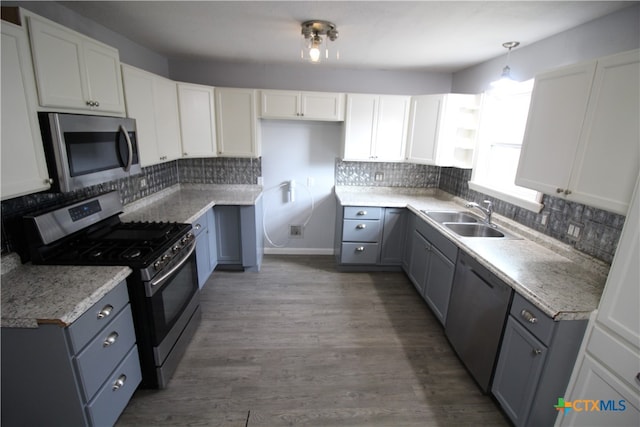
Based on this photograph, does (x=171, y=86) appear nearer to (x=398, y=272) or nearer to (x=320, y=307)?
(x=320, y=307)

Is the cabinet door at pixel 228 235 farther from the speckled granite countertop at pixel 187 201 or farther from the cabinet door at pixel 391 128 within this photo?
the cabinet door at pixel 391 128

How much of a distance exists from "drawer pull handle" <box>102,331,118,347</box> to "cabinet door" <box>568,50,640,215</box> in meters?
2.53

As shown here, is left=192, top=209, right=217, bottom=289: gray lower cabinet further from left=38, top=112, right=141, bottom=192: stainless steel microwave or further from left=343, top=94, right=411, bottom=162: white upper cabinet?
left=343, top=94, right=411, bottom=162: white upper cabinet

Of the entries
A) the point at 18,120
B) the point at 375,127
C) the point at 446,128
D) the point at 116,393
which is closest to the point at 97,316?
the point at 116,393

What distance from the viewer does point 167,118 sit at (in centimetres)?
278

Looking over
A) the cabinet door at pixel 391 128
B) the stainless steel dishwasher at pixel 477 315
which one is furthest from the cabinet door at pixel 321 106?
the stainless steel dishwasher at pixel 477 315

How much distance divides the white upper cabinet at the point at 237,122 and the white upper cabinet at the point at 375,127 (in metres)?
1.06

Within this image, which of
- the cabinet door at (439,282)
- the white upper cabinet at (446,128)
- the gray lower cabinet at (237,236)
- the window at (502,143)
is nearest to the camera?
the cabinet door at (439,282)

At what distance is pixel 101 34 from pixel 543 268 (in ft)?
11.5

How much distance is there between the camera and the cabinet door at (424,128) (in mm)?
3184

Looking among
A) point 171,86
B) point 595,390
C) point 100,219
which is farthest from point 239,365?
point 171,86

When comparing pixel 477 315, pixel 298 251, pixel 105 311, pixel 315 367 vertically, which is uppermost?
pixel 105 311

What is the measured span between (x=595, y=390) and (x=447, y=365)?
1.00 m

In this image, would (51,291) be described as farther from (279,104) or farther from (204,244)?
(279,104)
